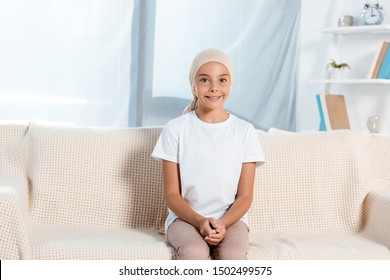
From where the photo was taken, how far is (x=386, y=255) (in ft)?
7.34

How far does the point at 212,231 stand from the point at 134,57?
2.43 metres

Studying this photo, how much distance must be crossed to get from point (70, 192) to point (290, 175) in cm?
73

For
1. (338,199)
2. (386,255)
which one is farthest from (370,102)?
(386,255)

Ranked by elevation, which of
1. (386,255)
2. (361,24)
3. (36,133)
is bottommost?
(386,255)

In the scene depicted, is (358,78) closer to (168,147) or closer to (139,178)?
(139,178)

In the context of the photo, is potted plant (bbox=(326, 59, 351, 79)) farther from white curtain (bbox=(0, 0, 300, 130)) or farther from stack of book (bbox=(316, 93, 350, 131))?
white curtain (bbox=(0, 0, 300, 130))

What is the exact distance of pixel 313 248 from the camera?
7.30 feet

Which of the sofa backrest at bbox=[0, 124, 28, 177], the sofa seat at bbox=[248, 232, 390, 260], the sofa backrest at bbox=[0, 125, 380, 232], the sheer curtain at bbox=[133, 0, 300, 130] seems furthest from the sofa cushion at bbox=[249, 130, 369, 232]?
the sheer curtain at bbox=[133, 0, 300, 130]

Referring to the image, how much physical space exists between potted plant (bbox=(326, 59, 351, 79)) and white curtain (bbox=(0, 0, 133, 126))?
124 centimetres

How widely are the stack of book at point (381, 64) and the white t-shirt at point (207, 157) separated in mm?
2312

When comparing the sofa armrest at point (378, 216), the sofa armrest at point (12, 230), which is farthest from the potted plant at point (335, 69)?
the sofa armrest at point (12, 230)

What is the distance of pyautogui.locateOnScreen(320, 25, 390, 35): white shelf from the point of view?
4.42m
